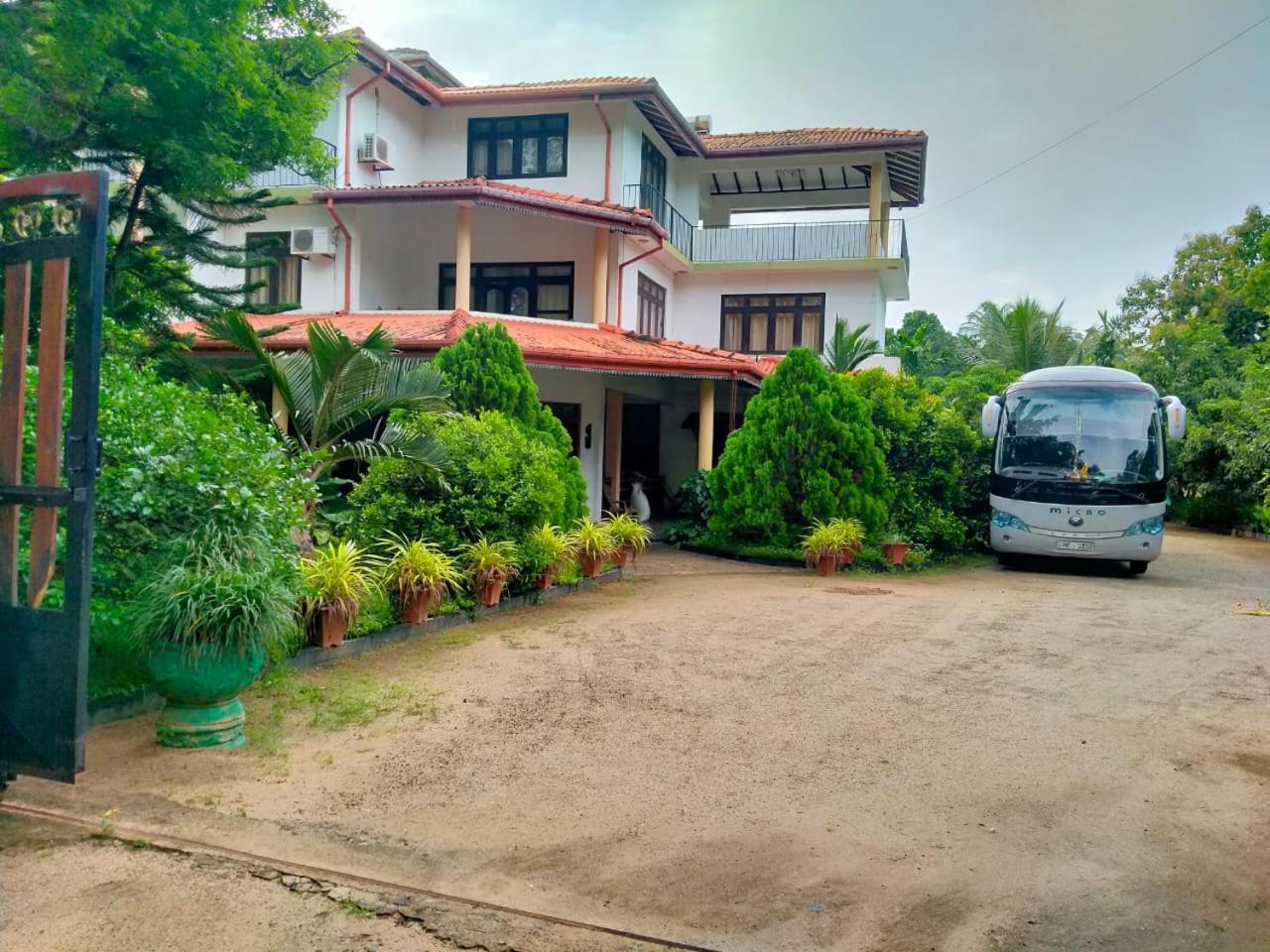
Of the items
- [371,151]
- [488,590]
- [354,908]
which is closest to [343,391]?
[488,590]

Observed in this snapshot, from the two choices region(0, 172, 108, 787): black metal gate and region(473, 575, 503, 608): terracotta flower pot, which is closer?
region(0, 172, 108, 787): black metal gate

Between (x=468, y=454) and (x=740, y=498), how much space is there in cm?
578

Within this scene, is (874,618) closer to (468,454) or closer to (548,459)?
(548,459)

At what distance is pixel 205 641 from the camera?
509 cm

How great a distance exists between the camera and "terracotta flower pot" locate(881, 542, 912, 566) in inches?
557

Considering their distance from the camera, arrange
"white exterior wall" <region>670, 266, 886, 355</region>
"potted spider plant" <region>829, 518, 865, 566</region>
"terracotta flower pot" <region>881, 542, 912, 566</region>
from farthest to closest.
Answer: "white exterior wall" <region>670, 266, 886, 355</region>
"terracotta flower pot" <region>881, 542, 912, 566</region>
"potted spider plant" <region>829, 518, 865, 566</region>

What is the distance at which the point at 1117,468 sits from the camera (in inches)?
539

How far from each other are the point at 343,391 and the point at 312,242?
352 inches

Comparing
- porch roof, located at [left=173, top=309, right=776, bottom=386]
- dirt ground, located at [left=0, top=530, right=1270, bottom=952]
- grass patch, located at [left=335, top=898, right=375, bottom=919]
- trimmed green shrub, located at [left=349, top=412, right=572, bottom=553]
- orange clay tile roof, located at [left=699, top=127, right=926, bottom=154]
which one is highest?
orange clay tile roof, located at [left=699, top=127, right=926, bottom=154]

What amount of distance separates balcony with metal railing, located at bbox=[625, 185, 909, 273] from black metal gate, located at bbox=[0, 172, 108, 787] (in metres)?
18.9

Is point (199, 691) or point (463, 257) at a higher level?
point (463, 257)

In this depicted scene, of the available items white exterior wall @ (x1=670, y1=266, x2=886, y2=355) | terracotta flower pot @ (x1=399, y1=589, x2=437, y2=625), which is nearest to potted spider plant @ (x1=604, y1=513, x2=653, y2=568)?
terracotta flower pot @ (x1=399, y1=589, x2=437, y2=625)

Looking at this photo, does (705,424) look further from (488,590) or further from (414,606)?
(414,606)

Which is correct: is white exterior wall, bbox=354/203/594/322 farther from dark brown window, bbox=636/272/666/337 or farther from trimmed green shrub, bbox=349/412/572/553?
trimmed green shrub, bbox=349/412/572/553
